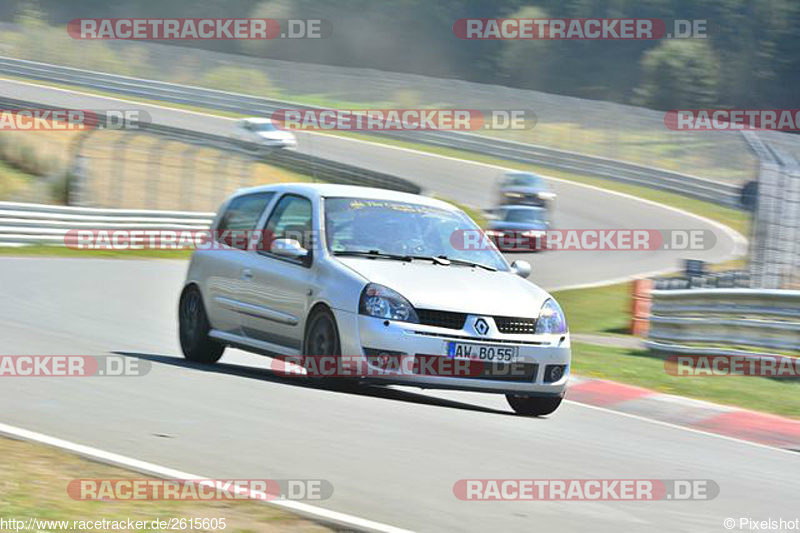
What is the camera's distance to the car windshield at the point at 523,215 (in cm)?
3478

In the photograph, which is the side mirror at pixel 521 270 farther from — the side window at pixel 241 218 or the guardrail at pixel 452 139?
the guardrail at pixel 452 139

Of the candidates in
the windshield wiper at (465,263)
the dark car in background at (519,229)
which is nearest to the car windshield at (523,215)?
the dark car in background at (519,229)

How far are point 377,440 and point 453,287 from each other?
1.84 m

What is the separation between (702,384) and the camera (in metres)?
13.7

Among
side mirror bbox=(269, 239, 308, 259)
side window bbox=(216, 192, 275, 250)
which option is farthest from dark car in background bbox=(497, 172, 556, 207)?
side mirror bbox=(269, 239, 308, 259)

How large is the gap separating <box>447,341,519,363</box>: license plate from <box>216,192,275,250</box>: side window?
2319mm

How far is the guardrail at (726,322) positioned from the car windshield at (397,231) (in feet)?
19.4

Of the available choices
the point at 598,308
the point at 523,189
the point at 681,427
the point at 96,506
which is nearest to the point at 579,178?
the point at 523,189

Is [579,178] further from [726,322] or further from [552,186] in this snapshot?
[726,322]

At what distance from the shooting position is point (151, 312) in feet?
50.9

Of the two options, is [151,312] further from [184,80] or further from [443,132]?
[184,80]

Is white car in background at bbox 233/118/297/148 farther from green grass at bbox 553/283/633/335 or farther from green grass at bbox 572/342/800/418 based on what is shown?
green grass at bbox 572/342/800/418

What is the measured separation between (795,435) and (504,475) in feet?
14.5

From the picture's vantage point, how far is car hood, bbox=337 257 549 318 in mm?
8898
